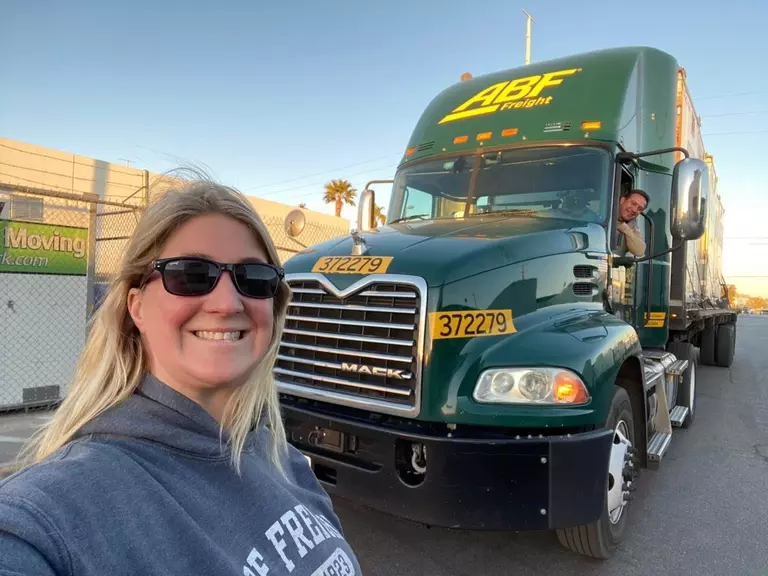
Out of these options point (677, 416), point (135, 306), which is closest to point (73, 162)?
point (677, 416)

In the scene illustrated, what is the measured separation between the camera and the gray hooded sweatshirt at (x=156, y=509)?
2.79 ft

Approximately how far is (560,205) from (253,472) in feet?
11.2

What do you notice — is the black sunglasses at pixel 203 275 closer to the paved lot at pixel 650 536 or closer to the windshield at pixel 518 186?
the paved lot at pixel 650 536

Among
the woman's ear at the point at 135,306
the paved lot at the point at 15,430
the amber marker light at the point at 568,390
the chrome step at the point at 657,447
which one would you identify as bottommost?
the paved lot at the point at 15,430

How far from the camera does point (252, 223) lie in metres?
1.38

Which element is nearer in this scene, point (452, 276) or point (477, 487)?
point (477, 487)

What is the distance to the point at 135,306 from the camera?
1.27 metres

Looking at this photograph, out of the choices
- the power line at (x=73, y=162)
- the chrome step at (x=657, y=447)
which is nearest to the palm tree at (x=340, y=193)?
the power line at (x=73, y=162)

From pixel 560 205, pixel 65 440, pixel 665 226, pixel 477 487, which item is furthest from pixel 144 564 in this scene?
pixel 665 226

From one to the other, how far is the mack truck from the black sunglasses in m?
1.60

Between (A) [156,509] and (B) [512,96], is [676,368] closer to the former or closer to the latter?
(B) [512,96]

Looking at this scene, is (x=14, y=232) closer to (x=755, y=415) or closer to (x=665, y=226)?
(x=665, y=226)

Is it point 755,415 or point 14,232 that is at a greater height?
point 14,232

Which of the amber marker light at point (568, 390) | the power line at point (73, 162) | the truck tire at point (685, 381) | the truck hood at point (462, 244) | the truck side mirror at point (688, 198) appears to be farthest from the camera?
the power line at point (73, 162)
